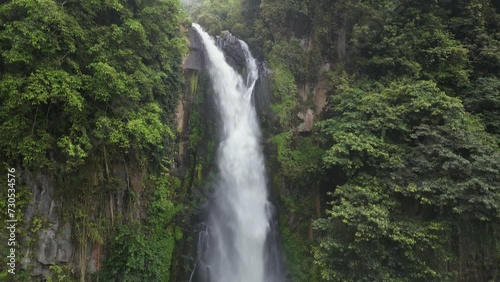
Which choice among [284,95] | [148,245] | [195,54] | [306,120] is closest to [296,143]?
[306,120]

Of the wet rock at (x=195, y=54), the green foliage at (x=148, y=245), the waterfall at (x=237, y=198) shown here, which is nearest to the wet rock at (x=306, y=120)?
the waterfall at (x=237, y=198)

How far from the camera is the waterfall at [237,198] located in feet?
33.6

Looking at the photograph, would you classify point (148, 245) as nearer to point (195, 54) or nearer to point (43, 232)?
point (43, 232)

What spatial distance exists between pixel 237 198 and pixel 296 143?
321 cm

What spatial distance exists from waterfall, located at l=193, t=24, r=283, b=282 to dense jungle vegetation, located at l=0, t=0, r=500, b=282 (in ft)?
1.95

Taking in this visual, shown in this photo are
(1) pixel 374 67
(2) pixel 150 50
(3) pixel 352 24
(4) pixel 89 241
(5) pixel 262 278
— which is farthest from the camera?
(3) pixel 352 24

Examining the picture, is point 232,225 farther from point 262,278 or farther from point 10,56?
point 10,56

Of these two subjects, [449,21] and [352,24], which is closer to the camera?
[449,21]

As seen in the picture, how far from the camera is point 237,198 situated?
11195 millimetres

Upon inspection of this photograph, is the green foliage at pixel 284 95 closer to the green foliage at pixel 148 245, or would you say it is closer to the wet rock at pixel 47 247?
the green foliage at pixel 148 245

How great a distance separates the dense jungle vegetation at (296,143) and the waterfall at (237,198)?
1.95ft

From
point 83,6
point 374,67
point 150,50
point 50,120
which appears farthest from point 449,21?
point 50,120

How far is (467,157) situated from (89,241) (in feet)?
33.0

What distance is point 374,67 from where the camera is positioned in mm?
12062
